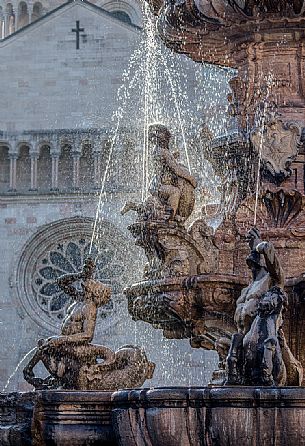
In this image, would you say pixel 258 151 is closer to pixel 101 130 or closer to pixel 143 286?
pixel 143 286

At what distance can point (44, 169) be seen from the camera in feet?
102

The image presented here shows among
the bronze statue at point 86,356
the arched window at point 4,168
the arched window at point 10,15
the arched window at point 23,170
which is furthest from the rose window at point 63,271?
the bronze statue at point 86,356

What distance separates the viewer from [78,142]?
101ft

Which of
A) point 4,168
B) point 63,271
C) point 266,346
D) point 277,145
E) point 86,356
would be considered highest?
point 4,168

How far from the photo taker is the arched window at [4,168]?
31203mm

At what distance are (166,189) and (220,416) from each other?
399cm

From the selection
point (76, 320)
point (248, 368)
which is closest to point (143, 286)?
point (76, 320)

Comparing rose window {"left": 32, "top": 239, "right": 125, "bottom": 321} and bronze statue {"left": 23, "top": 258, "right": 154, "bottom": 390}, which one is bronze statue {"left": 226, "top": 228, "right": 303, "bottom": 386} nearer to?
bronze statue {"left": 23, "top": 258, "right": 154, "bottom": 390}

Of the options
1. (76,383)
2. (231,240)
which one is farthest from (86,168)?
(76,383)

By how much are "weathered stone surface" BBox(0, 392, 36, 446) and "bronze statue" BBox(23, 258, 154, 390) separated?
812mm

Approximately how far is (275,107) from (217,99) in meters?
16.2

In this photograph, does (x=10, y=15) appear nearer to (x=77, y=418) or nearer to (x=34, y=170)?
(x=34, y=170)

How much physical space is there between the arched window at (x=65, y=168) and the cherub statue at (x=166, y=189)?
1861cm

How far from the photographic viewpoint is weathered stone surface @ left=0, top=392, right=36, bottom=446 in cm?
947
